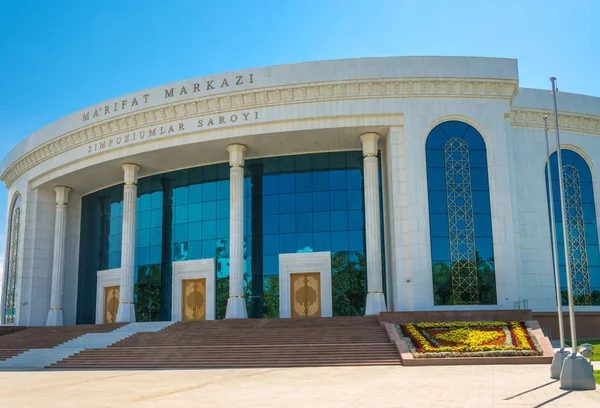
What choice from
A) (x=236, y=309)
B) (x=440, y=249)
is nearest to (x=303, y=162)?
(x=236, y=309)

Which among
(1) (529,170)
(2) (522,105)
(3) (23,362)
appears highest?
(2) (522,105)

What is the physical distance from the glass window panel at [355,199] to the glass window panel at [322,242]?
2.09 m

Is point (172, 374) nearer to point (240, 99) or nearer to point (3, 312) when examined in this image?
point (240, 99)

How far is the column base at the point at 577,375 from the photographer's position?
13196mm

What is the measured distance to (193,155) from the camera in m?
35.8

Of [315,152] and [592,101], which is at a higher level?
[592,101]

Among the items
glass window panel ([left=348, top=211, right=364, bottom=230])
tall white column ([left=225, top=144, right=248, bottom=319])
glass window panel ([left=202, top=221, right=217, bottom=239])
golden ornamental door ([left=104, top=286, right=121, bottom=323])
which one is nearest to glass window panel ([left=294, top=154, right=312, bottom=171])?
tall white column ([left=225, top=144, right=248, bottom=319])

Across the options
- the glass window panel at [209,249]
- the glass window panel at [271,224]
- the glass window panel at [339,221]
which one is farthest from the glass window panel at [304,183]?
the glass window panel at [209,249]

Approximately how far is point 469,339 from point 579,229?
13.5 m

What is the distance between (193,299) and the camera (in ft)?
120

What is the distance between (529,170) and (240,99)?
16.2 m

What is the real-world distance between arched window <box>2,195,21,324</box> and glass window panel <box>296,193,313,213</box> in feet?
69.2

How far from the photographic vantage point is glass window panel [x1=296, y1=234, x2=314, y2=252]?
1350 inches

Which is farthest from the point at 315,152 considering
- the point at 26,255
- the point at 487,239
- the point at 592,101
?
the point at 26,255
